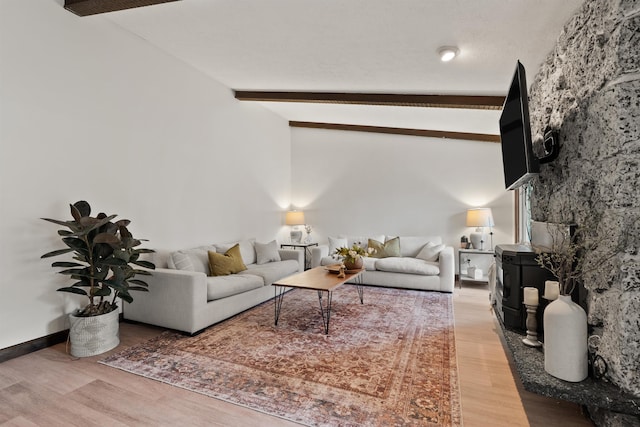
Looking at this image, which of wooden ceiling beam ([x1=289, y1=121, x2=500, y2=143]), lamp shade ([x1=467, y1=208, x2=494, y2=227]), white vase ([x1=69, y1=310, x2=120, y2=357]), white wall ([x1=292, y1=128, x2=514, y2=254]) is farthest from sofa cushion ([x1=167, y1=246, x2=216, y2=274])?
lamp shade ([x1=467, y1=208, x2=494, y2=227])

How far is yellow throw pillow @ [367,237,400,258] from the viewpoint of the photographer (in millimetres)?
5664

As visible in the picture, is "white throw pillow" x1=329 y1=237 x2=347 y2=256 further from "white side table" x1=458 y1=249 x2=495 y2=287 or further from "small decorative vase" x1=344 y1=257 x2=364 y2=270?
"white side table" x1=458 y1=249 x2=495 y2=287

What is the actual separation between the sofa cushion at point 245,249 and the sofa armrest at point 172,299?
1360 millimetres

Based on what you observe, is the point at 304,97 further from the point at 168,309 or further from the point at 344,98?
the point at 168,309

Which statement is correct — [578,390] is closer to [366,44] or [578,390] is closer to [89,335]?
[366,44]

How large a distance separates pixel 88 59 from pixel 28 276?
214cm

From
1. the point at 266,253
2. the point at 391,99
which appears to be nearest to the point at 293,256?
the point at 266,253

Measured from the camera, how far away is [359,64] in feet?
11.4

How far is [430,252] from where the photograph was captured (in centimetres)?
541

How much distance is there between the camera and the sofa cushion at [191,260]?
3797 millimetres

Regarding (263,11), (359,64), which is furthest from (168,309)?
(359,64)

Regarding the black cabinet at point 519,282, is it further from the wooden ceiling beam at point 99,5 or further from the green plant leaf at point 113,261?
the wooden ceiling beam at point 99,5

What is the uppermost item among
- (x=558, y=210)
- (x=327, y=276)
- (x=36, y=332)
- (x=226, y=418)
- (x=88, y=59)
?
(x=88, y=59)

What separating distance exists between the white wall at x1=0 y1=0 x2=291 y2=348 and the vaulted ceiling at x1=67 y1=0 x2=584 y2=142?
Answer: 359 millimetres
